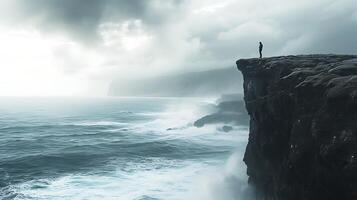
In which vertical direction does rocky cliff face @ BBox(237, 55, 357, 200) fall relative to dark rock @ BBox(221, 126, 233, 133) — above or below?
above

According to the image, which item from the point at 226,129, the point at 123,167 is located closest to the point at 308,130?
the point at 123,167

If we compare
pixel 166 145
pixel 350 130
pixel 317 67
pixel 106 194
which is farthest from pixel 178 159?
pixel 350 130

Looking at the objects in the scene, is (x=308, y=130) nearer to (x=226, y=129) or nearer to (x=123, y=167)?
(x=123, y=167)

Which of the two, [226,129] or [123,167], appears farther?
[226,129]

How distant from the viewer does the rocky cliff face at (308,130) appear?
1712 centimetres

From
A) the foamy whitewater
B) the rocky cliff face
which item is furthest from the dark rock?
the rocky cliff face

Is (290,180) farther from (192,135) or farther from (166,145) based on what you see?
(192,135)

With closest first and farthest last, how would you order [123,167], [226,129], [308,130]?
1. [308,130]
2. [123,167]
3. [226,129]

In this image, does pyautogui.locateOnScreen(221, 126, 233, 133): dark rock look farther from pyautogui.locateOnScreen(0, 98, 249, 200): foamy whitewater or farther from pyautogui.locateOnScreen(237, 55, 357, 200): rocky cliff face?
pyautogui.locateOnScreen(237, 55, 357, 200): rocky cliff face

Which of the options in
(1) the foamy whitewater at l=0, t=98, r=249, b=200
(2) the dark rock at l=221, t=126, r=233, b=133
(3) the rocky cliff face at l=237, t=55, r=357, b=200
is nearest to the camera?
(3) the rocky cliff face at l=237, t=55, r=357, b=200

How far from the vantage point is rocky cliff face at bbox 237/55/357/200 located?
1712 cm

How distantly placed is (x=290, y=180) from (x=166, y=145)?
4965 cm

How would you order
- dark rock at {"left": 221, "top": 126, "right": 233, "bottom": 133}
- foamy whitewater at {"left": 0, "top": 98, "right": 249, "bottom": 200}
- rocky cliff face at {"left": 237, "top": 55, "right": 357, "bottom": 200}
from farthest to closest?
dark rock at {"left": 221, "top": 126, "right": 233, "bottom": 133} < foamy whitewater at {"left": 0, "top": 98, "right": 249, "bottom": 200} < rocky cliff face at {"left": 237, "top": 55, "right": 357, "bottom": 200}

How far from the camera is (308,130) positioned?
20.8m
